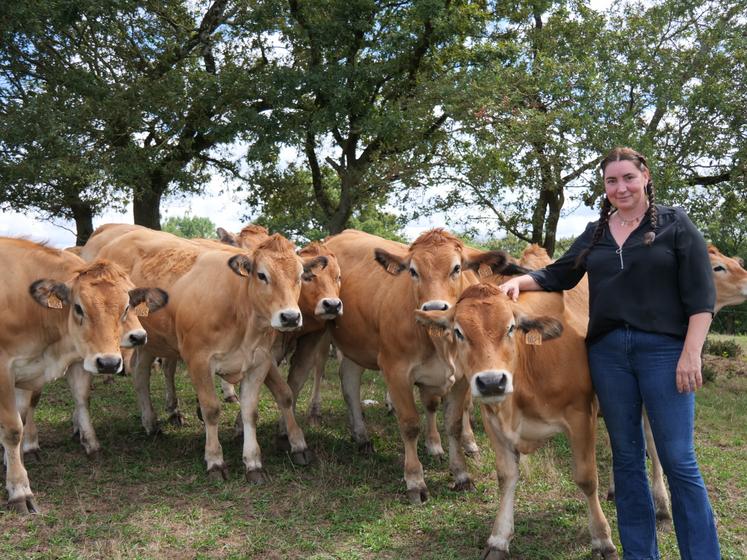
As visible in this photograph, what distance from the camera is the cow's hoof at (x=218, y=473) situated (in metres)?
7.23

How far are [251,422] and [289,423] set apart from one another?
0.57 meters

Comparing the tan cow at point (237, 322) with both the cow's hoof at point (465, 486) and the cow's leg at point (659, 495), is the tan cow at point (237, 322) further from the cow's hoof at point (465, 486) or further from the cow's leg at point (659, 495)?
the cow's leg at point (659, 495)

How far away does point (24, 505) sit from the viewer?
6.25 m

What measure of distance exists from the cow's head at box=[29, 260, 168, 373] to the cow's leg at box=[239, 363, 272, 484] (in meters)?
1.26

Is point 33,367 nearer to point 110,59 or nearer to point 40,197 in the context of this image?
point 40,197

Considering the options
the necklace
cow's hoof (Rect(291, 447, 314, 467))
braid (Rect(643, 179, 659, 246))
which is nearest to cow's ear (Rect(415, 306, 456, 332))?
the necklace

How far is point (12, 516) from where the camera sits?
6148 millimetres

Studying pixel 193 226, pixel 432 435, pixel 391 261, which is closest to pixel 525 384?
pixel 391 261

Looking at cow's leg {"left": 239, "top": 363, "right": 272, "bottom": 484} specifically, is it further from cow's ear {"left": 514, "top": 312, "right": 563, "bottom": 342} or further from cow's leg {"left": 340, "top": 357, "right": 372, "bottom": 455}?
cow's ear {"left": 514, "top": 312, "right": 563, "bottom": 342}

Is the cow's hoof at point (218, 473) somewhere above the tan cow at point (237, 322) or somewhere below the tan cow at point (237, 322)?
below

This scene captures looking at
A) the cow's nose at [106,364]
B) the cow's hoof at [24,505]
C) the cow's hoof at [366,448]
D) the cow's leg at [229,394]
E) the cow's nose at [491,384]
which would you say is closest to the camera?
the cow's nose at [491,384]

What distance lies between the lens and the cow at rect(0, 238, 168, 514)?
253 inches

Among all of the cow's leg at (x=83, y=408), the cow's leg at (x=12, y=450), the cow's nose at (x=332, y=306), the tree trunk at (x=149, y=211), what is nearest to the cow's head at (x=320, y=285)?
the cow's nose at (x=332, y=306)

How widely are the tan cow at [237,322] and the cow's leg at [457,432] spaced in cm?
164
